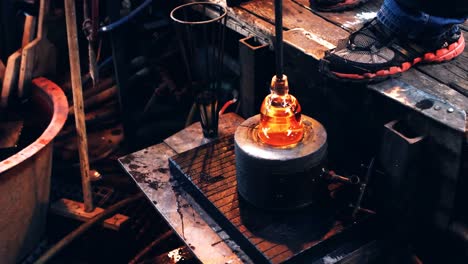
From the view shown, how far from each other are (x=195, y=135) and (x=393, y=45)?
1.98 meters

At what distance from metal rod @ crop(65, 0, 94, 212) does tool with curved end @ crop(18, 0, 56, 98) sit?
3.12ft

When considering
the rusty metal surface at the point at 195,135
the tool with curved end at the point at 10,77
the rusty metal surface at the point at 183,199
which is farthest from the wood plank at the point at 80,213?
the tool with curved end at the point at 10,77

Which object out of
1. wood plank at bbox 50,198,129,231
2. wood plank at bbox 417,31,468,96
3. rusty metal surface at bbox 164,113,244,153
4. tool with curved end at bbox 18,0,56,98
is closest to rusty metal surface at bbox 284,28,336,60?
wood plank at bbox 417,31,468,96

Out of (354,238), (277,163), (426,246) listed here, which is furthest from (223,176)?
(426,246)

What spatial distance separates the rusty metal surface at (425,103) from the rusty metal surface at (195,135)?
5.51 ft

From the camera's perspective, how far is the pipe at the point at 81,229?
5566 millimetres

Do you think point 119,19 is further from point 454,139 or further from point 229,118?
point 454,139

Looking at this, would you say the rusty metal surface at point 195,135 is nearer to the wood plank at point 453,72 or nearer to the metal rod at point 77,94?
the metal rod at point 77,94

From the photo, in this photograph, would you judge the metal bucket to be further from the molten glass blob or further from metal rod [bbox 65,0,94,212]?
the molten glass blob

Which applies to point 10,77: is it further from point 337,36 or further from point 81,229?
point 337,36

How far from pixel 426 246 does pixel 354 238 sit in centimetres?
59

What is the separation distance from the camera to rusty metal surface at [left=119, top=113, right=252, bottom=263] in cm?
442

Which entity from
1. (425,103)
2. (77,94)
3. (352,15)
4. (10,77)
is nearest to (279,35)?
(425,103)

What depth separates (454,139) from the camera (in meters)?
3.97
